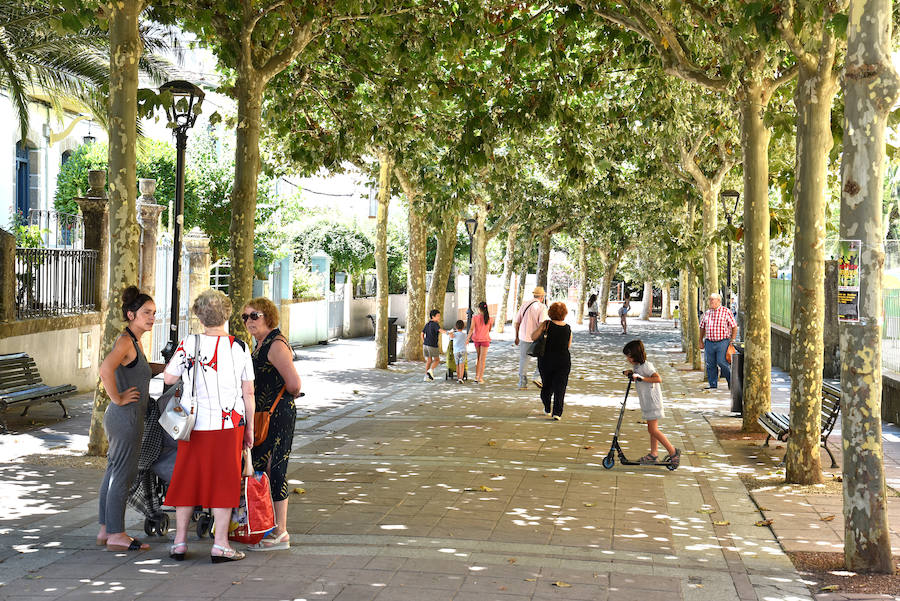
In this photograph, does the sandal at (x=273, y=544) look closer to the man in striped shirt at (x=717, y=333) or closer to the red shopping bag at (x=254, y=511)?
the red shopping bag at (x=254, y=511)

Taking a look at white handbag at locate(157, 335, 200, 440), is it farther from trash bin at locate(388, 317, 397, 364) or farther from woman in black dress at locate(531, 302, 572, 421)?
trash bin at locate(388, 317, 397, 364)

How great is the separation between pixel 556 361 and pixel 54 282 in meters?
8.25

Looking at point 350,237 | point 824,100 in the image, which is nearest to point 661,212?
point 350,237

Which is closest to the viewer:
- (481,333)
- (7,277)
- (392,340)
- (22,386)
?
(22,386)

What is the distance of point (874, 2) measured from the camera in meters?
6.51

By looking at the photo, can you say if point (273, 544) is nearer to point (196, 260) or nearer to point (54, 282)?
point (54, 282)

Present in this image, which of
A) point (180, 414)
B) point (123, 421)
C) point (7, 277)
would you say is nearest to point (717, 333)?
point (7, 277)

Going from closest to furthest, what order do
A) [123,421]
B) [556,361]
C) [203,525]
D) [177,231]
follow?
[123,421], [203,525], [177,231], [556,361]

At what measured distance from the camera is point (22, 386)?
43.1 ft

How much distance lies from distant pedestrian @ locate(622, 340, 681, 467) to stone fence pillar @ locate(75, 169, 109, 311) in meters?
10.9

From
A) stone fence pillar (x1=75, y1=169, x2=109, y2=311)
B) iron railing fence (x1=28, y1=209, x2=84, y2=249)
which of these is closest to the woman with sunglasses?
stone fence pillar (x1=75, y1=169, x2=109, y2=311)

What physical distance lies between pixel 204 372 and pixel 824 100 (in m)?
6.71

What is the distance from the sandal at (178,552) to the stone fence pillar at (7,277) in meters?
9.18

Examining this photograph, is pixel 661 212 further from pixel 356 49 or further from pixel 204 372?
pixel 204 372
